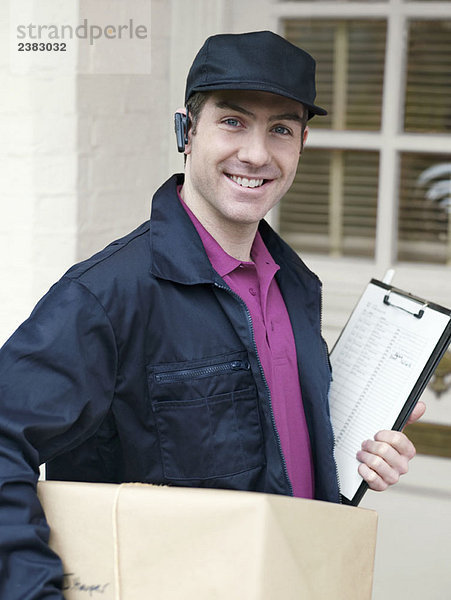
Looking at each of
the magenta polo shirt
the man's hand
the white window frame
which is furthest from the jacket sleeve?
the white window frame

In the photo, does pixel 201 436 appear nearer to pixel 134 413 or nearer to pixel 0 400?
pixel 134 413

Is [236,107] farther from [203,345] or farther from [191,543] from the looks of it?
[191,543]

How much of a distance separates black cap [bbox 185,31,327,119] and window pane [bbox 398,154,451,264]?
1.20 metres

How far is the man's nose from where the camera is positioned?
1.26 m

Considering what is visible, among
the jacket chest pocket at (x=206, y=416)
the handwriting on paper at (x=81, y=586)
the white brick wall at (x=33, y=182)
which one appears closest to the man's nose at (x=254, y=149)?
the jacket chest pocket at (x=206, y=416)

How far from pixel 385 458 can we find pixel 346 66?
1417mm

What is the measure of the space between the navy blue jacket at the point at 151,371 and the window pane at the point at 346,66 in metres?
1.24

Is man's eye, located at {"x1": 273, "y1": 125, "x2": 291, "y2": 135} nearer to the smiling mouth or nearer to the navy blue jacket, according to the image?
the smiling mouth

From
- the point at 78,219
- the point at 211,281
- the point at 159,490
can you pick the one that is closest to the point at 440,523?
the point at 78,219

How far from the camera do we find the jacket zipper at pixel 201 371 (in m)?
1.20

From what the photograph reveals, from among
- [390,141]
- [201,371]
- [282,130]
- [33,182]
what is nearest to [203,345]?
[201,371]

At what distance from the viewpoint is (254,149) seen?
4.16 feet

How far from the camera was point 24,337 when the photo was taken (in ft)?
3.55

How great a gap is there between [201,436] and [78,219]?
0.92 meters
